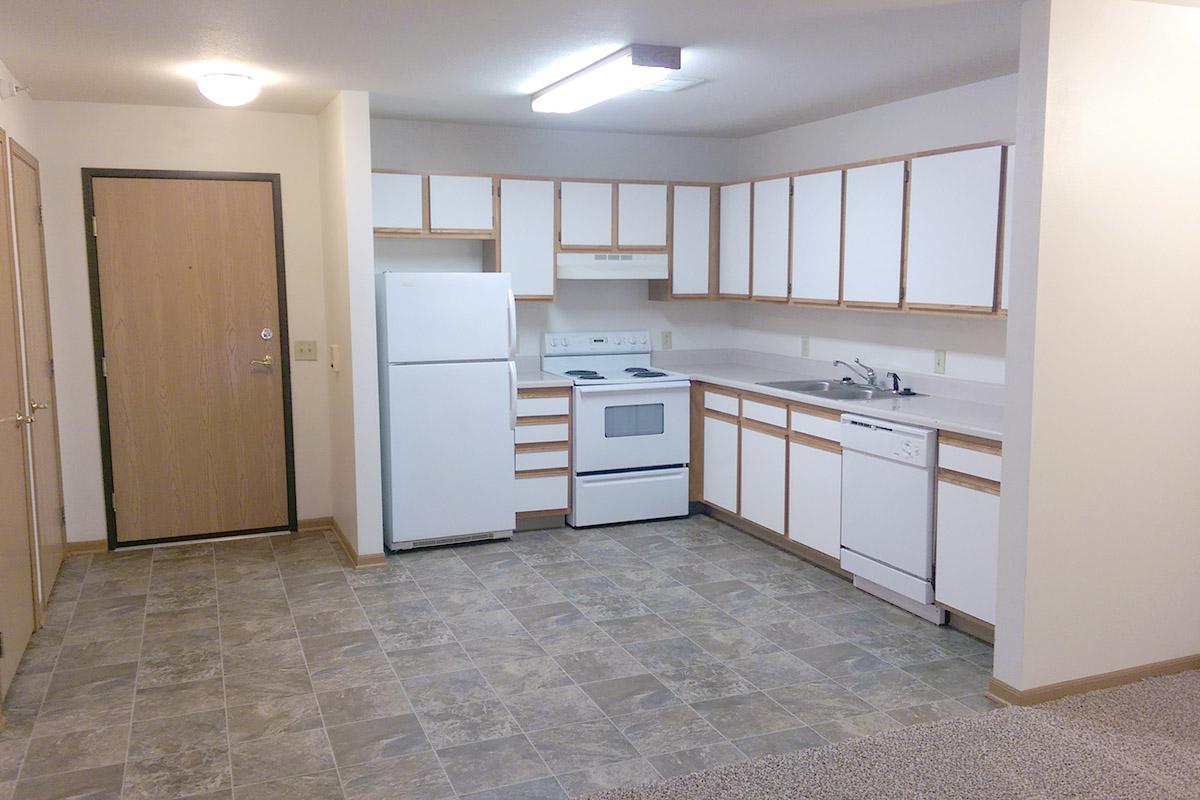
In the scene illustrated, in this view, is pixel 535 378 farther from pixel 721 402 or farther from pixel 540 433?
pixel 721 402

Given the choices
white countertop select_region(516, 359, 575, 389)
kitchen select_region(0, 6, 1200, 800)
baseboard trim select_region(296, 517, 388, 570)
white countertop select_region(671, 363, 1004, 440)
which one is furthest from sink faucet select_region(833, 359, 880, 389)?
baseboard trim select_region(296, 517, 388, 570)

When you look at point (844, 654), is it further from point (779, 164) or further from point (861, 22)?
point (779, 164)

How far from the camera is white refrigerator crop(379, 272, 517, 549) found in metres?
5.05

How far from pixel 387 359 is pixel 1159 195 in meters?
3.56

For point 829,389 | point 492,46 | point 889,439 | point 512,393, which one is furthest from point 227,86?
point 829,389

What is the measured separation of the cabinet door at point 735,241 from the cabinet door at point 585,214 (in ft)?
2.45

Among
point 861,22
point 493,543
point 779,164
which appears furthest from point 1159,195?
point 493,543

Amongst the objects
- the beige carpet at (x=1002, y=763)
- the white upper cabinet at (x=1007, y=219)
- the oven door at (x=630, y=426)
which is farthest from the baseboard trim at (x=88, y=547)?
the white upper cabinet at (x=1007, y=219)

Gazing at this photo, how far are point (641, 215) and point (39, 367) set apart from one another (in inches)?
132

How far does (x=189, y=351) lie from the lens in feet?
17.2

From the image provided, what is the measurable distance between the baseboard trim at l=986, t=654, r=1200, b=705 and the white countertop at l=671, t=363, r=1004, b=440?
898mm

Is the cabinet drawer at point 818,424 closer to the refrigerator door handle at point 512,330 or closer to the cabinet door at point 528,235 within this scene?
the refrigerator door handle at point 512,330

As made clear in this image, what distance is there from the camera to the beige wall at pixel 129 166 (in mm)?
4969

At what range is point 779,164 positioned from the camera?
598 cm
